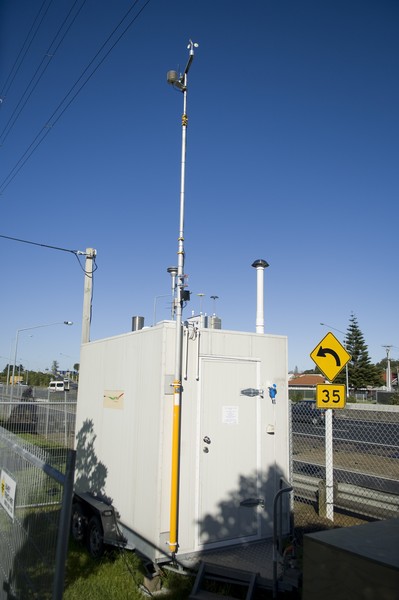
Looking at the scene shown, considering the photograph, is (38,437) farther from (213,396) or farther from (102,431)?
(213,396)

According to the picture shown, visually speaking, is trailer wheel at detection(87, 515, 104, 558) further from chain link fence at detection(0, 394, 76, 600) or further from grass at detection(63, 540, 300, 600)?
chain link fence at detection(0, 394, 76, 600)

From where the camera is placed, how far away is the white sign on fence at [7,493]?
3822 millimetres

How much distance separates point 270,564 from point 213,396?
206 centimetres

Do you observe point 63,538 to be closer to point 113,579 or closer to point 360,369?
point 113,579

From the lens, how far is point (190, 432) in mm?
5715

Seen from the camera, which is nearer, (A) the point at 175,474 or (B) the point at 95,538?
(A) the point at 175,474

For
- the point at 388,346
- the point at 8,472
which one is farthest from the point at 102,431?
the point at 388,346

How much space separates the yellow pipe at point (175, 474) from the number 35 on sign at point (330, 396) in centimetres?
298

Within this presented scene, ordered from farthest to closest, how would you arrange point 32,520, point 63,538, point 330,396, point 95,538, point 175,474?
point 330,396 → point 95,538 → point 175,474 → point 32,520 → point 63,538

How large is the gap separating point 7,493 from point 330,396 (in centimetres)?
523

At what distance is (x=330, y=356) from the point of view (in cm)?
791

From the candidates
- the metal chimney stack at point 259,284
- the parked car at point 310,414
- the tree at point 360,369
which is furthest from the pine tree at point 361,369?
the metal chimney stack at point 259,284

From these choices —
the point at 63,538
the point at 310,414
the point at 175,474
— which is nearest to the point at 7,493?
the point at 63,538

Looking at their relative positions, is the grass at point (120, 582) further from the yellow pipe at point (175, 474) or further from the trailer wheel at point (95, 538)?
the yellow pipe at point (175, 474)
